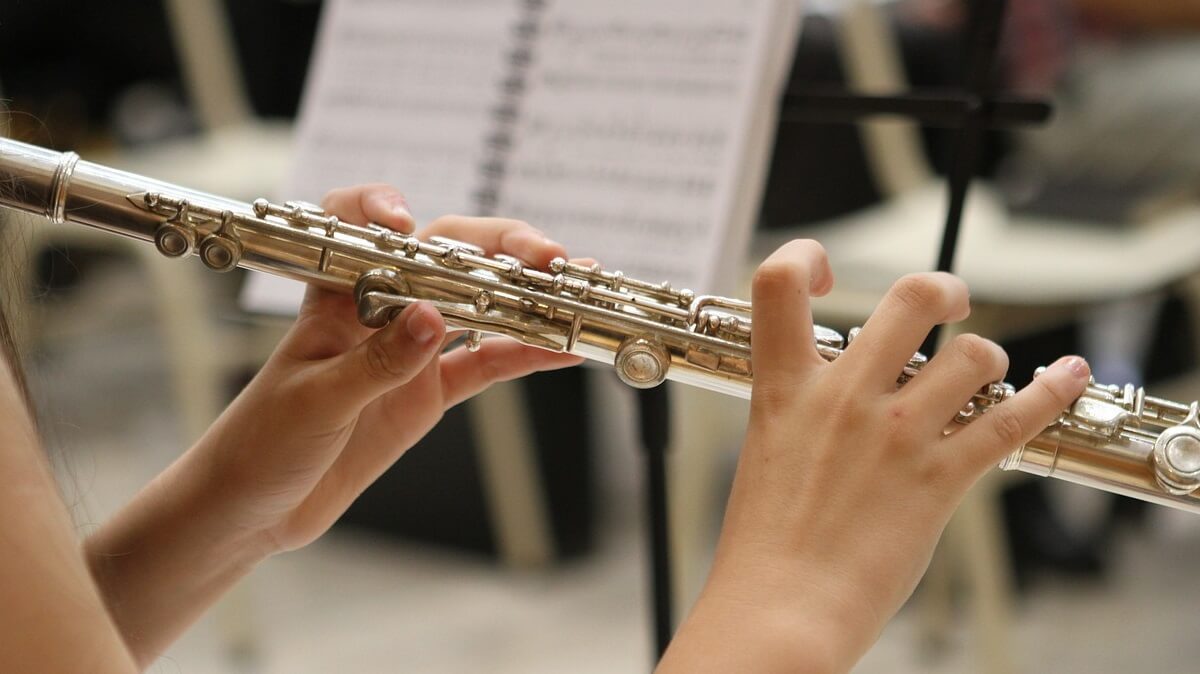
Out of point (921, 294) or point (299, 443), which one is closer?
point (921, 294)

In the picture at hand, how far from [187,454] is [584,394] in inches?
52.2

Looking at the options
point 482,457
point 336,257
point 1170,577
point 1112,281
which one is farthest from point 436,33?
point 1170,577

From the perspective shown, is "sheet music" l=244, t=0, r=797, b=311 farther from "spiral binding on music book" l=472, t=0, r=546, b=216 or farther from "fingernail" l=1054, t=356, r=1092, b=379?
"fingernail" l=1054, t=356, r=1092, b=379

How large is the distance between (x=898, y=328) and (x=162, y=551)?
480mm

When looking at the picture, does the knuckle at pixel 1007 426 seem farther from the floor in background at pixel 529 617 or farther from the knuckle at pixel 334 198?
the floor in background at pixel 529 617

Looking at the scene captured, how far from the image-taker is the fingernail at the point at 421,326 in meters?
0.65

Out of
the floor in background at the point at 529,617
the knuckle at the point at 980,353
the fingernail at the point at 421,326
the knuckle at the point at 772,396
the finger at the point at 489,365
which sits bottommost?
the floor in background at the point at 529,617

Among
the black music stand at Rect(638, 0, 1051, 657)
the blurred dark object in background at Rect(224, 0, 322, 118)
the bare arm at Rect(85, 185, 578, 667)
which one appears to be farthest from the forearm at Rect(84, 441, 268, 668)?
the blurred dark object in background at Rect(224, 0, 322, 118)

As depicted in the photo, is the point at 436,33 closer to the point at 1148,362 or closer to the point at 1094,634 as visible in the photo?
the point at 1094,634

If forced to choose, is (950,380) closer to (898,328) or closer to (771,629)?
(898,328)

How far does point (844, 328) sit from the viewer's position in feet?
5.08

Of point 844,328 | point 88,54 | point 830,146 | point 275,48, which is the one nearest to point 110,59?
point 88,54

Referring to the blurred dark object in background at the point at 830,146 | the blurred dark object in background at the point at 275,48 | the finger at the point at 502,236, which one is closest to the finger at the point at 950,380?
the finger at the point at 502,236

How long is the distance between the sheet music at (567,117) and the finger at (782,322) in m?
0.33
